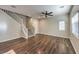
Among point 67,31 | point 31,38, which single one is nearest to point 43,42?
point 31,38

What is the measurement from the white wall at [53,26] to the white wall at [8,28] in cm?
49

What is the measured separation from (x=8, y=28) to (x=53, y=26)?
2.83 feet

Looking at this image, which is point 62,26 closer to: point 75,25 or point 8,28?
point 75,25

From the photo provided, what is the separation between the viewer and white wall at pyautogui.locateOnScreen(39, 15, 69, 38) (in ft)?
4.40

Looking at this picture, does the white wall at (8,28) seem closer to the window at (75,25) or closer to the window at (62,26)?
the window at (62,26)

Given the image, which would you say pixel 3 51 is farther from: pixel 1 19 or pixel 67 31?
pixel 67 31

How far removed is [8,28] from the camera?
1267 millimetres

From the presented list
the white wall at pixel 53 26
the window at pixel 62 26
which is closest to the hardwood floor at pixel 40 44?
the white wall at pixel 53 26

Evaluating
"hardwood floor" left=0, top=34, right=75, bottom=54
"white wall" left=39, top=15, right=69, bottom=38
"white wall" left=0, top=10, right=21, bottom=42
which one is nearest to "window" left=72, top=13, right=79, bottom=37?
"white wall" left=39, top=15, right=69, bottom=38

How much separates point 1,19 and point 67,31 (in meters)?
1.19

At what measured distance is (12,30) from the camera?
1.31m

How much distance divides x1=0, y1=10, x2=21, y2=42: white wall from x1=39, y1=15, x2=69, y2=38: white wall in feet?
1.60

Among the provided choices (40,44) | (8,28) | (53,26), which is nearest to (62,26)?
(53,26)

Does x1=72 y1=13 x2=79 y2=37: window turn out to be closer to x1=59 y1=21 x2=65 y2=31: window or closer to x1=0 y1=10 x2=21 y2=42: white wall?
x1=59 y1=21 x2=65 y2=31: window
